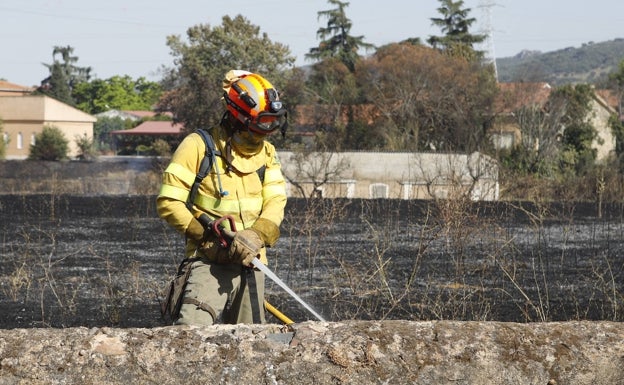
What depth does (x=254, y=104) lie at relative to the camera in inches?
178

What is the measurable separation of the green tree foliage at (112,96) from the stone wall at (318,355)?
112 m

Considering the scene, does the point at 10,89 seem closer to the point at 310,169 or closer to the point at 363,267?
the point at 310,169

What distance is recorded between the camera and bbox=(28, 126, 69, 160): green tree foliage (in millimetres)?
55725

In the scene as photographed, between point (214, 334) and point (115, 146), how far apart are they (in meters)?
89.0

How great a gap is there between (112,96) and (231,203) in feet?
389

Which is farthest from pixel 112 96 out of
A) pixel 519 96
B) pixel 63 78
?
pixel 519 96

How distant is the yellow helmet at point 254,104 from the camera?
178 inches

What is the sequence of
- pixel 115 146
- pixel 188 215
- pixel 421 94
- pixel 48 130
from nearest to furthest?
pixel 188 215, pixel 421 94, pixel 48 130, pixel 115 146

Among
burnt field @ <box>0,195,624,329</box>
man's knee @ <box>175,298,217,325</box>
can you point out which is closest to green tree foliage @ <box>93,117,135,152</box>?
burnt field @ <box>0,195,624,329</box>

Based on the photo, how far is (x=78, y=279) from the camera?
988 centimetres

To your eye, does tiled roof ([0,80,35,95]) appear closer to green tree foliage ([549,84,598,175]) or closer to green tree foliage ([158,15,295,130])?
green tree foliage ([158,15,295,130])

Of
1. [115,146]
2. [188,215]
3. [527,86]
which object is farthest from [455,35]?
[188,215]

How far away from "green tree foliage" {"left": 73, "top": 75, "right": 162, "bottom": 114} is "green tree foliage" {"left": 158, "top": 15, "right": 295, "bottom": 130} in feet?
222

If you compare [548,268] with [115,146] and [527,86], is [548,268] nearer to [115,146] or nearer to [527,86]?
[527,86]
